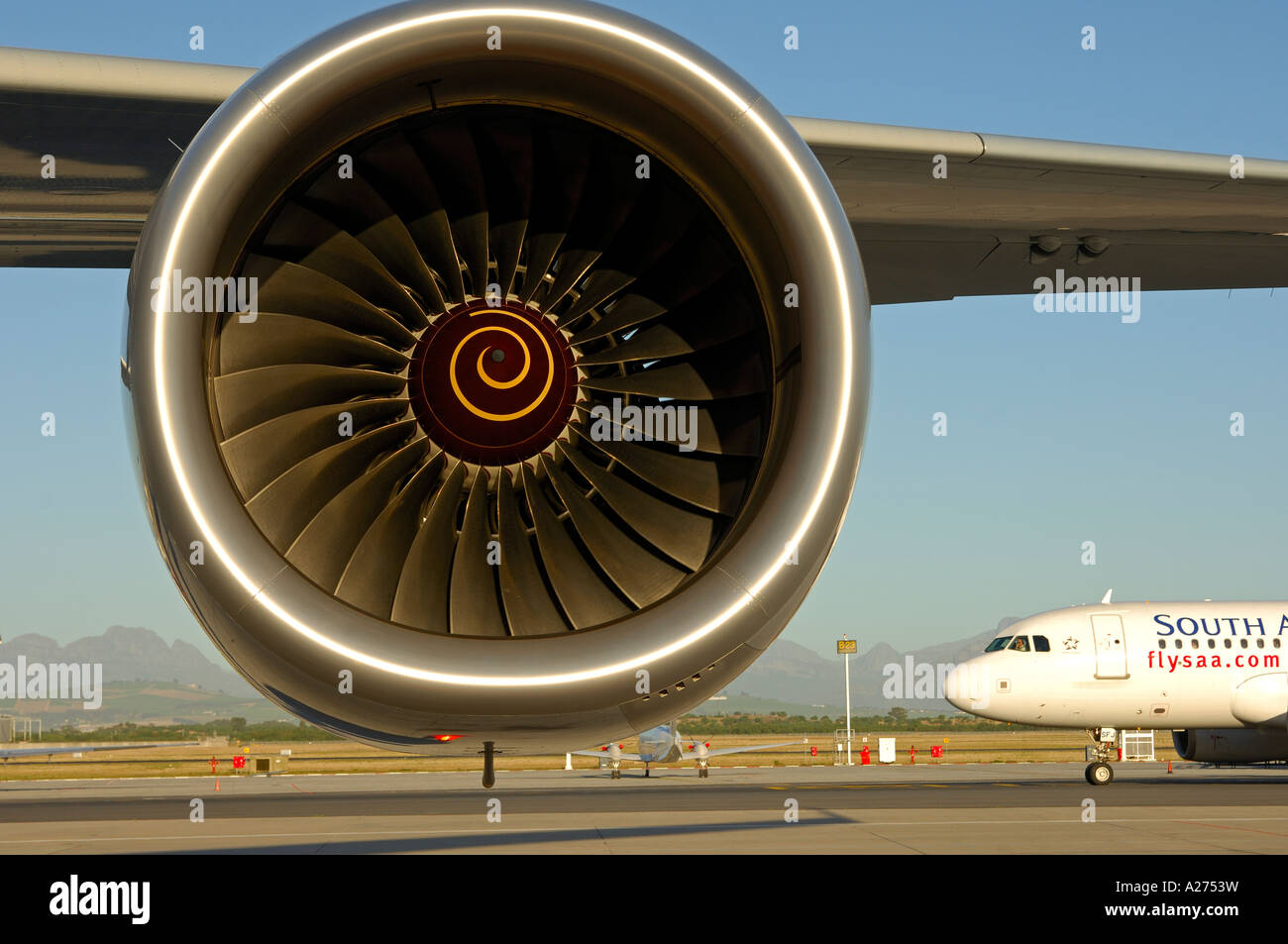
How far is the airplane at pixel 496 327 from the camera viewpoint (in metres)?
2.86

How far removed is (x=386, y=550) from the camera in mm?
3459

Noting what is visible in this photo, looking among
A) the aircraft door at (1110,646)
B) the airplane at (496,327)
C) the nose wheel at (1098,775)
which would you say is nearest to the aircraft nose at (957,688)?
the aircraft door at (1110,646)

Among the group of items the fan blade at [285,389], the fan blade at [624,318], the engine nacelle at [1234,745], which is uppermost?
the fan blade at [624,318]

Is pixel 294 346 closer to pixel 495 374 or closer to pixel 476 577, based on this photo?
pixel 495 374

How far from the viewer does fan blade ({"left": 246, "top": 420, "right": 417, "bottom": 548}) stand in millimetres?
3283

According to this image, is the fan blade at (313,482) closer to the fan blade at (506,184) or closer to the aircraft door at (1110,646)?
the fan blade at (506,184)

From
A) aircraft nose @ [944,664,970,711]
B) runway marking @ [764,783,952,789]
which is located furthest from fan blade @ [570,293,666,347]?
runway marking @ [764,783,952,789]

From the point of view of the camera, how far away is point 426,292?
3.66m

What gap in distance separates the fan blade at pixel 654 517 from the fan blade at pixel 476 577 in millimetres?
307

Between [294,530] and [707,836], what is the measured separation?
11.4 metres

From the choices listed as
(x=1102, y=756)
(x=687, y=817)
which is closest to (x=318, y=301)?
(x=687, y=817)

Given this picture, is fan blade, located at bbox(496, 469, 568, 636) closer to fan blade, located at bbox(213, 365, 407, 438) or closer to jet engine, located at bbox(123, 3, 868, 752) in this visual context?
jet engine, located at bbox(123, 3, 868, 752)

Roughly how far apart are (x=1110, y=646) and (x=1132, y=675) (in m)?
0.67
